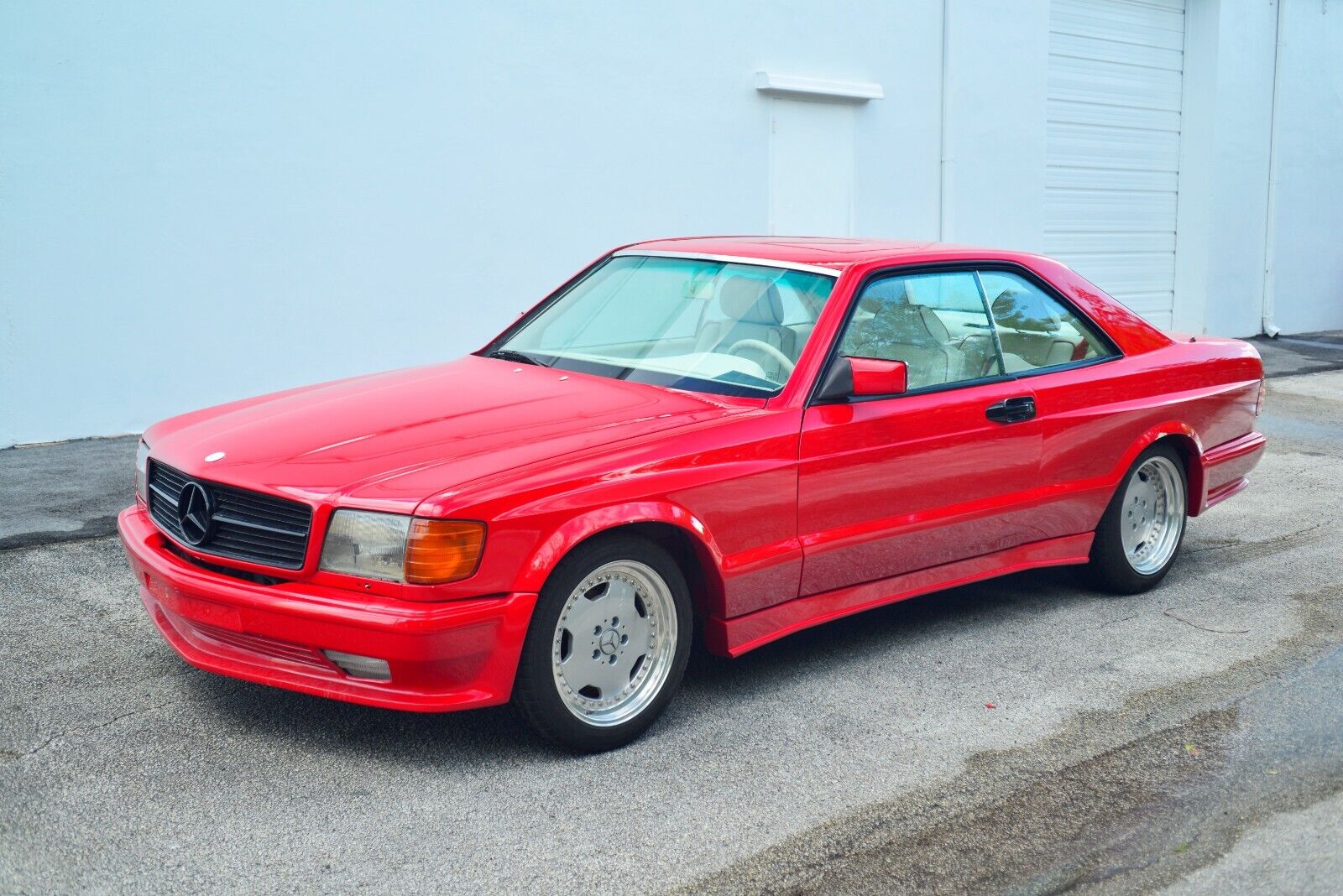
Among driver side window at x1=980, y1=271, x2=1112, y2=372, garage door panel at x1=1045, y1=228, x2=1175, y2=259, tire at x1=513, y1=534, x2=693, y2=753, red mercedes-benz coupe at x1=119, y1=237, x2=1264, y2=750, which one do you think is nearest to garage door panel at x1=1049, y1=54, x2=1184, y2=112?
garage door panel at x1=1045, y1=228, x2=1175, y2=259

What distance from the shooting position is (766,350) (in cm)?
443

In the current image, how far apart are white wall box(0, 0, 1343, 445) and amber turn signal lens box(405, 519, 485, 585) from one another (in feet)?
18.1

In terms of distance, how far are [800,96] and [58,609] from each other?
793 centimetres

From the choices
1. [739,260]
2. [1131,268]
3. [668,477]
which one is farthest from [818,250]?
[1131,268]

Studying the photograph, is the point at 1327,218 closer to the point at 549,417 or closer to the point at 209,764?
the point at 549,417

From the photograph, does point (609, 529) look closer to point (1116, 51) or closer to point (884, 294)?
point (884, 294)

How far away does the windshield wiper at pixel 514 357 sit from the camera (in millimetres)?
4821

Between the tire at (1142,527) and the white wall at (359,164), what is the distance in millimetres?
5236

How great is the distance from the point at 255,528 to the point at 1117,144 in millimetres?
12612

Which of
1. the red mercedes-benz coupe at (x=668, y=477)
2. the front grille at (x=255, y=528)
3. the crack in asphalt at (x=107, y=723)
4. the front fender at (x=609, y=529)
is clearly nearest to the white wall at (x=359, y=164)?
the red mercedes-benz coupe at (x=668, y=477)

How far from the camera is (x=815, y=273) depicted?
15.1 ft

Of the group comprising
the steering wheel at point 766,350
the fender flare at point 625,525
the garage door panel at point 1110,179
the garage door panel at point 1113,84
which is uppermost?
the garage door panel at point 1113,84

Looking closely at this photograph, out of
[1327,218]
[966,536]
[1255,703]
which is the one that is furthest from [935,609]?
[1327,218]

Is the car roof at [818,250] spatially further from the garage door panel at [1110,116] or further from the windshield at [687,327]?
the garage door panel at [1110,116]
